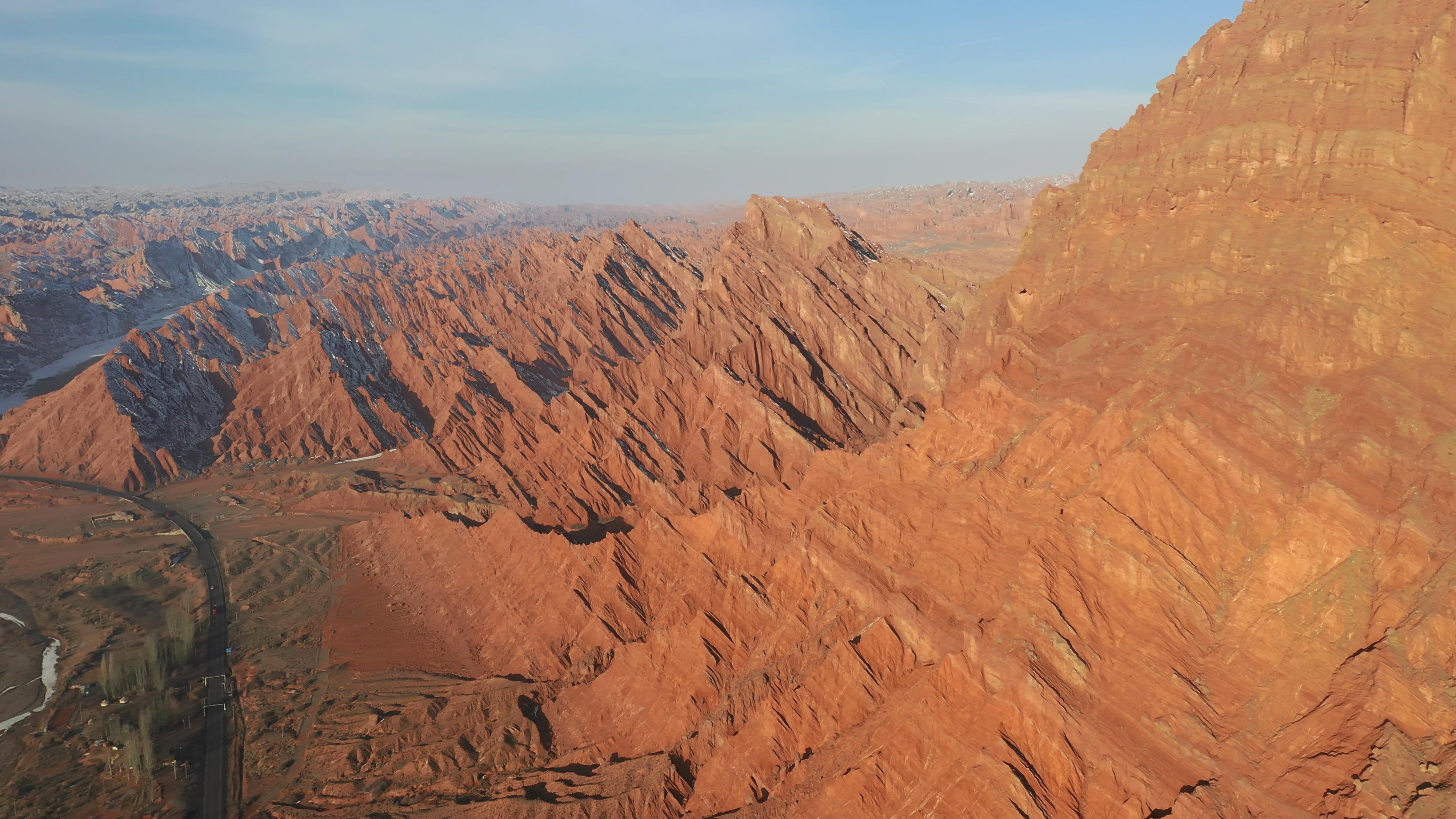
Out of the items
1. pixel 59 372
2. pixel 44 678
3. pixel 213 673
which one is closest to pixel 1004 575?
pixel 213 673

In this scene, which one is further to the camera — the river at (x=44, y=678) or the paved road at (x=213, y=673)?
the river at (x=44, y=678)

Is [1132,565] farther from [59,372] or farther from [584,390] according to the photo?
[59,372]

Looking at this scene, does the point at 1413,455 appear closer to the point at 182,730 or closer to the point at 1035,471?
the point at 1035,471

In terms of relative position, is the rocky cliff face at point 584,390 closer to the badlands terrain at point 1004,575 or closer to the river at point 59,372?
the badlands terrain at point 1004,575

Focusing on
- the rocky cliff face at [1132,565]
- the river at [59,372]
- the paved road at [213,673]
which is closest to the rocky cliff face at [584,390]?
the paved road at [213,673]

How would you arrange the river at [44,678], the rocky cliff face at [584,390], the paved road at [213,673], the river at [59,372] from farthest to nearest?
the river at [59,372]
the rocky cliff face at [584,390]
the river at [44,678]
the paved road at [213,673]

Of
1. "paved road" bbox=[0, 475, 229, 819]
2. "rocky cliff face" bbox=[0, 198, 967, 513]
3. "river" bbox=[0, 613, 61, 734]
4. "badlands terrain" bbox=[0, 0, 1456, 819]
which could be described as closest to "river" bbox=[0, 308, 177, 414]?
"rocky cliff face" bbox=[0, 198, 967, 513]

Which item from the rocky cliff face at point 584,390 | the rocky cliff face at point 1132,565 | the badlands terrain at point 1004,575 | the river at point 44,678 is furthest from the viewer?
the rocky cliff face at point 584,390

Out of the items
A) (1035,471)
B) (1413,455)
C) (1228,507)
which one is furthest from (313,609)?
(1413,455)
